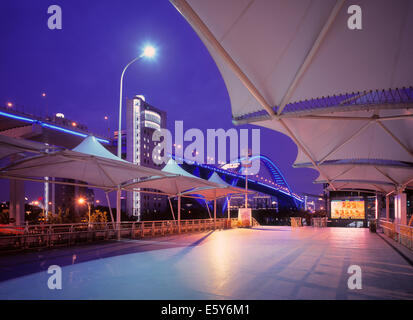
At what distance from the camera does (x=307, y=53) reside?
6727mm

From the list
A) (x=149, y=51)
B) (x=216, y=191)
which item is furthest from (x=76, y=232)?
(x=216, y=191)

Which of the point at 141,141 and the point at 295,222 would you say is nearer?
the point at 295,222

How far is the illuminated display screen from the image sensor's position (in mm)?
41438

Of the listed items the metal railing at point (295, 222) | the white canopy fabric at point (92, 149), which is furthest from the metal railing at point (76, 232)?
the metal railing at point (295, 222)

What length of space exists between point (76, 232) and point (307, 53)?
13.8 meters

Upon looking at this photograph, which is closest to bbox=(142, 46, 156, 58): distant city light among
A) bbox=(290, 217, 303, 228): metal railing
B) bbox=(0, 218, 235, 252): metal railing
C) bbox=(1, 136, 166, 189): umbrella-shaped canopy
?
bbox=(1, 136, 166, 189): umbrella-shaped canopy

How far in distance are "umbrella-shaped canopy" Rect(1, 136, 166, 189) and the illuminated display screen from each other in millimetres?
32295

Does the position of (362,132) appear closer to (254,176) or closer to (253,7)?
(253,7)

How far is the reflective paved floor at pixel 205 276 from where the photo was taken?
6.20 meters

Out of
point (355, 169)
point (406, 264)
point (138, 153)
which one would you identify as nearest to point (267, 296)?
point (406, 264)

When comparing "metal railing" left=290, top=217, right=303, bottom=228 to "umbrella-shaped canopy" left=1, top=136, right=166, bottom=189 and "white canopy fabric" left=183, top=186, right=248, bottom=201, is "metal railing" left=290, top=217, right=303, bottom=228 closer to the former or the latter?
"white canopy fabric" left=183, top=186, right=248, bottom=201

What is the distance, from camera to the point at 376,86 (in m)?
7.16

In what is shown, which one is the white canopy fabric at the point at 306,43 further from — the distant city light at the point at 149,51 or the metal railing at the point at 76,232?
the distant city light at the point at 149,51

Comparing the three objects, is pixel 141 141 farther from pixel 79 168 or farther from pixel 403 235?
pixel 403 235
